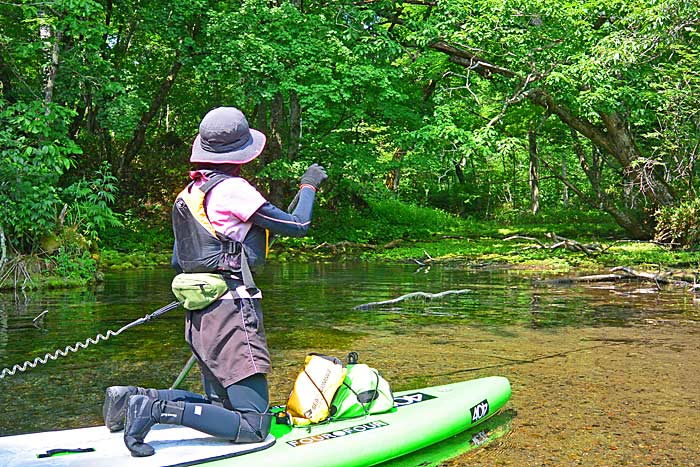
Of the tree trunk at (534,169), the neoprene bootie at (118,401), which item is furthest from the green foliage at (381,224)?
the neoprene bootie at (118,401)

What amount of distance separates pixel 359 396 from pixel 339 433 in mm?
286

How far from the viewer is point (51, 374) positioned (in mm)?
5277

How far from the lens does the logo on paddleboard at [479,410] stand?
12.8 ft

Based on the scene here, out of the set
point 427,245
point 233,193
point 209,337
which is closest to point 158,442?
point 209,337

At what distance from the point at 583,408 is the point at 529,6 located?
12.7 meters

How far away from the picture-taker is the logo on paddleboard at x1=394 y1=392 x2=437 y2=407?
391 cm

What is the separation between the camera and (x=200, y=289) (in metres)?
3.06

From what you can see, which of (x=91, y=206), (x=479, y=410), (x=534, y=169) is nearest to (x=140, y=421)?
(x=479, y=410)

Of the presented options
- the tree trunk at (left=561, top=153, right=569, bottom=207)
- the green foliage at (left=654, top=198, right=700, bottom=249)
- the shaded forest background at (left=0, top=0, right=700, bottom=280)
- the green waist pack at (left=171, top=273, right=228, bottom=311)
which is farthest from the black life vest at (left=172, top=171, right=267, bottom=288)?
the tree trunk at (left=561, top=153, right=569, bottom=207)

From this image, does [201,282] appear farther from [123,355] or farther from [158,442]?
[123,355]

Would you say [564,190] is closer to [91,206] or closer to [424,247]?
[424,247]

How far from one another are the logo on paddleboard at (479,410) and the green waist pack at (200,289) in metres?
1.65

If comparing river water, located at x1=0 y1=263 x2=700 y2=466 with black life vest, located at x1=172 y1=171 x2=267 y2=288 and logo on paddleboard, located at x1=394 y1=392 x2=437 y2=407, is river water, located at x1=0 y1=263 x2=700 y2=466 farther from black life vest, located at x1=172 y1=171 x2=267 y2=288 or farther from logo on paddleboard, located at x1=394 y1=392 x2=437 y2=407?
black life vest, located at x1=172 y1=171 x2=267 y2=288

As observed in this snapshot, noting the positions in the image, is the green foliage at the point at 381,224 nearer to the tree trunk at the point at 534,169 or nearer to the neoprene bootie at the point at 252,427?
the tree trunk at the point at 534,169
